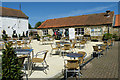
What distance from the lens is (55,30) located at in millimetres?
24078

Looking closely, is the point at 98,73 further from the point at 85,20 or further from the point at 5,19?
the point at 5,19

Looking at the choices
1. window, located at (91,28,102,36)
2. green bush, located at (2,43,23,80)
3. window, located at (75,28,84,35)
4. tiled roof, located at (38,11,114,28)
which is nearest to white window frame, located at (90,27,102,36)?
window, located at (91,28,102,36)

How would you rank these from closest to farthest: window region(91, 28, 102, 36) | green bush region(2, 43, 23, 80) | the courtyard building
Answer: green bush region(2, 43, 23, 80) → the courtyard building → window region(91, 28, 102, 36)

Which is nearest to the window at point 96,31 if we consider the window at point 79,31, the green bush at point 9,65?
the window at point 79,31

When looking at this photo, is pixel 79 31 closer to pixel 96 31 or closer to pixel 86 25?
pixel 86 25

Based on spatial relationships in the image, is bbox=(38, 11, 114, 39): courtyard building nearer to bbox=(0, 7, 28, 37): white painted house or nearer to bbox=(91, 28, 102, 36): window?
bbox=(91, 28, 102, 36): window

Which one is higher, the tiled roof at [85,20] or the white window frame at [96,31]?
the tiled roof at [85,20]

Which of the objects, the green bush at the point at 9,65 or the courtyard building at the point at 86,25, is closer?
the green bush at the point at 9,65

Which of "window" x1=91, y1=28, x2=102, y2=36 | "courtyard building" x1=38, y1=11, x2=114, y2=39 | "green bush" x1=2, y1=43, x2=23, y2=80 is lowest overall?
"green bush" x1=2, y1=43, x2=23, y2=80

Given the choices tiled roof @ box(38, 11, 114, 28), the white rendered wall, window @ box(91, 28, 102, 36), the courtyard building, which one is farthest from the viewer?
the white rendered wall

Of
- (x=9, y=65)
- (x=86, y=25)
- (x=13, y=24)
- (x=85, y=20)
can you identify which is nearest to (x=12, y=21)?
(x=13, y=24)

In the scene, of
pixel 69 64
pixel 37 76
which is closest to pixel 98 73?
pixel 69 64

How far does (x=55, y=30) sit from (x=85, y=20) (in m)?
6.19

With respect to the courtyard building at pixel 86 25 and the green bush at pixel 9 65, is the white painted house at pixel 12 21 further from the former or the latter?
the green bush at pixel 9 65
